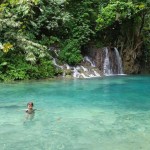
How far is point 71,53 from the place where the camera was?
76.8 feet

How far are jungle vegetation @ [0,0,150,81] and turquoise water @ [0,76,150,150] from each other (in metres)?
3.27

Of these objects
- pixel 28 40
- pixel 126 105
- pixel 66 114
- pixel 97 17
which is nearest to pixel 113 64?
pixel 97 17

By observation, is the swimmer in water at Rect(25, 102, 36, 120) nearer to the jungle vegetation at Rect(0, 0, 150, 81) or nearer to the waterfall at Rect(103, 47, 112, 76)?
the jungle vegetation at Rect(0, 0, 150, 81)

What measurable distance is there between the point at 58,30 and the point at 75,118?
14.7 meters

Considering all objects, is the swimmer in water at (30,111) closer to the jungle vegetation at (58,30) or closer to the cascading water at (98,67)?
the jungle vegetation at (58,30)

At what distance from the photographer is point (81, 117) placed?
10.8m

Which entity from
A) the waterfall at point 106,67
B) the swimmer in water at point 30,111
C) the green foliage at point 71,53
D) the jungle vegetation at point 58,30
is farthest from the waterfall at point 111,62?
the swimmer in water at point 30,111

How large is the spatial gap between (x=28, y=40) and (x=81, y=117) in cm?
1151

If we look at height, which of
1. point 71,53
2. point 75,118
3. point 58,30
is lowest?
point 75,118

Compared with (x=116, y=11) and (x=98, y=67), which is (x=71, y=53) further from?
(x=116, y=11)

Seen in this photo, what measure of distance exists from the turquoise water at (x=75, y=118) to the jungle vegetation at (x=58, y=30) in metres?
3.27

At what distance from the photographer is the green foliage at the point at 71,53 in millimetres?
23123

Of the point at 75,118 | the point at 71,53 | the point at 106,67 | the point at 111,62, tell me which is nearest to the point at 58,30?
the point at 71,53

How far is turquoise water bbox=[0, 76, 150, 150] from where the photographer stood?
8086 mm
